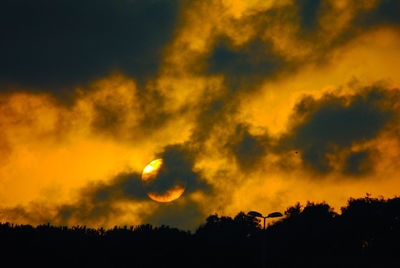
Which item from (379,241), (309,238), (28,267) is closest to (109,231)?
(28,267)

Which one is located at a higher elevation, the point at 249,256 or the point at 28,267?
the point at 249,256

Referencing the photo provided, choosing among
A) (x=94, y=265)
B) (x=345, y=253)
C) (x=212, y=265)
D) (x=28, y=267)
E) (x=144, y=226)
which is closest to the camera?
(x=28, y=267)

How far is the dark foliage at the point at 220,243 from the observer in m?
39.7

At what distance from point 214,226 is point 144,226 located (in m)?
56.5

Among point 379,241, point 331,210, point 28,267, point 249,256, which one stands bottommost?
point 28,267

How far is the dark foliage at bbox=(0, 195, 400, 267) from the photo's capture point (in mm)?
39688

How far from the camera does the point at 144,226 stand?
5044cm

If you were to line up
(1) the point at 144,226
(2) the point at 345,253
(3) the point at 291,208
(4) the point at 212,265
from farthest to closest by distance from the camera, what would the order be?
1. (3) the point at 291,208
2. (2) the point at 345,253
3. (1) the point at 144,226
4. (4) the point at 212,265

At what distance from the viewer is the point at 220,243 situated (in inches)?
2032

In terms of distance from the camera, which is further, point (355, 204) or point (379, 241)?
point (355, 204)

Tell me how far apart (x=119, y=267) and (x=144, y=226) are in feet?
32.6

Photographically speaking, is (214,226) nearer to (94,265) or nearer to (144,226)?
(144,226)

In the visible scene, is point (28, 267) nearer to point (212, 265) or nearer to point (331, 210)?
point (212, 265)

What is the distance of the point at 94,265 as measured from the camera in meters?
40.1
